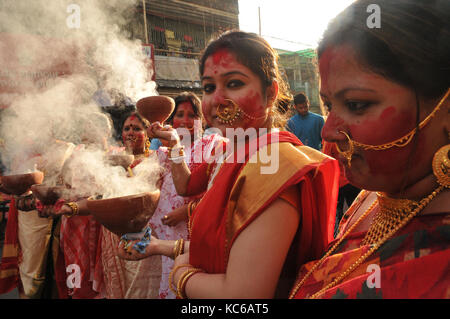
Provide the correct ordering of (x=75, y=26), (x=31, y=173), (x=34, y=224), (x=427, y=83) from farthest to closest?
(x=34, y=224) < (x=75, y=26) < (x=31, y=173) < (x=427, y=83)

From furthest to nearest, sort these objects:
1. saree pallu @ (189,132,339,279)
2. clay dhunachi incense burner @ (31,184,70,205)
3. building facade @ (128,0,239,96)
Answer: building facade @ (128,0,239,96), clay dhunachi incense burner @ (31,184,70,205), saree pallu @ (189,132,339,279)

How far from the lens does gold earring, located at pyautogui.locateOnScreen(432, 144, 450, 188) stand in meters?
0.86

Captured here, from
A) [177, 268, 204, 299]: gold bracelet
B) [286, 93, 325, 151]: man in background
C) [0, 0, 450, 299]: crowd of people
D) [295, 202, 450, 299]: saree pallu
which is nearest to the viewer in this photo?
[295, 202, 450, 299]: saree pallu

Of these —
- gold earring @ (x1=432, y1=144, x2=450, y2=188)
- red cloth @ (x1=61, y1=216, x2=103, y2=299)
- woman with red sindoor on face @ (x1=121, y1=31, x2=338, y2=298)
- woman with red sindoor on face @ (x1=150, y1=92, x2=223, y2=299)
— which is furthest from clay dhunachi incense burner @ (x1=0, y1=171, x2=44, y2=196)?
gold earring @ (x1=432, y1=144, x2=450, y2=188)

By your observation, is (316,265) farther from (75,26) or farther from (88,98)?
(88,98)

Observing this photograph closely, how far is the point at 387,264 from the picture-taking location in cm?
87

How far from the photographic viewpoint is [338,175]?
53.0 inches

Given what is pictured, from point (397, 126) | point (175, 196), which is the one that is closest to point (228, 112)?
point (397, 126)

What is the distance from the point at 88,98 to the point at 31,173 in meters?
1.35

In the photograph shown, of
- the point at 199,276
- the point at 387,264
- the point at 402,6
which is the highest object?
the point at 402,6

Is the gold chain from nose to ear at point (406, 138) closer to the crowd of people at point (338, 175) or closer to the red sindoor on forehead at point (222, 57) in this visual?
the crowd of people at point (338, 175)

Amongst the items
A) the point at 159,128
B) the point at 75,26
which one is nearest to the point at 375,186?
the point at 159,128

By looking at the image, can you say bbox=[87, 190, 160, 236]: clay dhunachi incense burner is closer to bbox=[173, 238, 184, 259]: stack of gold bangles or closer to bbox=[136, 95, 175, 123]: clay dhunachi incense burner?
bbox=[173, 238, 184, 259]: stack of gold bangles

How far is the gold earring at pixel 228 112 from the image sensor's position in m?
1.55
